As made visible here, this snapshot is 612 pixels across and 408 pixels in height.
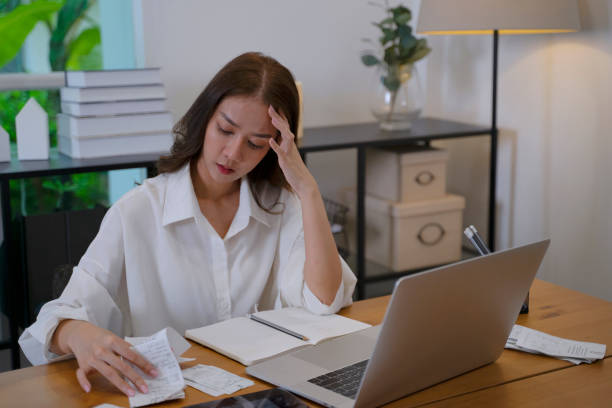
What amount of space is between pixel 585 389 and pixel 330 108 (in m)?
2.25

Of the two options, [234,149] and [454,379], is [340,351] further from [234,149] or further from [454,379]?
[234,149]

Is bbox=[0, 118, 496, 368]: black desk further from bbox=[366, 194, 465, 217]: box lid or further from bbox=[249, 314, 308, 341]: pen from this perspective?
bbox=[249, 314, 308, 341]: pen

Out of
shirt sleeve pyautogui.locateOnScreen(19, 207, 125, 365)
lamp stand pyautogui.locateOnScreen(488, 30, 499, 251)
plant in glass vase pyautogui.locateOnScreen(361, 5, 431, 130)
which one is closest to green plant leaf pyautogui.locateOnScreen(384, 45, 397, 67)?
plant in glass vase pyautogui.locateOnScreen(361, 5, 431, 130)

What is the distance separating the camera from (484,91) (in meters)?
3.26

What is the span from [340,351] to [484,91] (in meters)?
2.17

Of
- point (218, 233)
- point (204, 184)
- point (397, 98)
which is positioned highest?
point (397, 98)

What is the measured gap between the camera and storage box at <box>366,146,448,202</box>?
303 cm

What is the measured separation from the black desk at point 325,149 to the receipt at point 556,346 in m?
1.39

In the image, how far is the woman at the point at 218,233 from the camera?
158cm

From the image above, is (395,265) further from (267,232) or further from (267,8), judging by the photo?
(267,232)

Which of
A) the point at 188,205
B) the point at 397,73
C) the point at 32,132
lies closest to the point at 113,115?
the point at 32,132

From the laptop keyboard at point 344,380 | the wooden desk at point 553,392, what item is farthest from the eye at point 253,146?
the wooden desk at point 553,392

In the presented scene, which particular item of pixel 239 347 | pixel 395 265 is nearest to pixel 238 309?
pixel 239 347

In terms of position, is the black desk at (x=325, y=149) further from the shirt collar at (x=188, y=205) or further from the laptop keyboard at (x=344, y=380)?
the laptop keyboard at (x=344, y=380)
